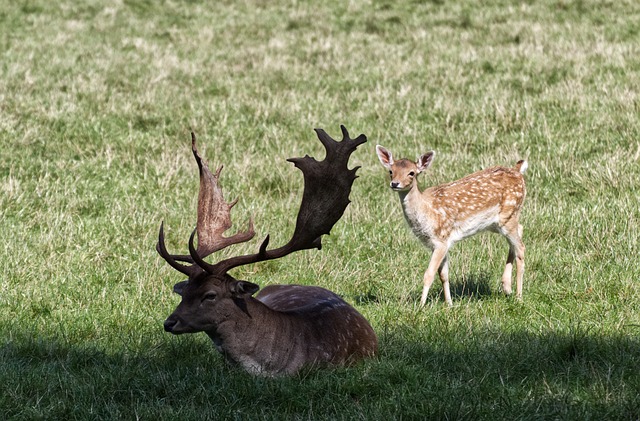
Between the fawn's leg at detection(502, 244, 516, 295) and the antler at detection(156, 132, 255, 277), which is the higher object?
the antler at detection(156, 132, 255, 277)

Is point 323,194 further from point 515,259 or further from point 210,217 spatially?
point 515,259

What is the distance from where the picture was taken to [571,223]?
925 centimetres

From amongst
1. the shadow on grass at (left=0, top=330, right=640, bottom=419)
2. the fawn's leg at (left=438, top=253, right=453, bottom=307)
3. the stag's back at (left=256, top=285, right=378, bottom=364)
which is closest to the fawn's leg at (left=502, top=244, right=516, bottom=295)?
the fawn's leg at (left=438, top=253, right=453, bottom=307)

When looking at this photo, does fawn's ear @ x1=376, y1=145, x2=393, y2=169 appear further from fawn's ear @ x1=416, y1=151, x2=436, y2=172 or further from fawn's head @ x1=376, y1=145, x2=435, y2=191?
fawn's ear @ x1=416, y1=151, x2=436, y2=172

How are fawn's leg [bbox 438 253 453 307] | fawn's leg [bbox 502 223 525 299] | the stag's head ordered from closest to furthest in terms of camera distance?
the stag's head
fawn's leg [bbox 438 253 453 307]
fawn's leg [bbox 502 223 525 299]

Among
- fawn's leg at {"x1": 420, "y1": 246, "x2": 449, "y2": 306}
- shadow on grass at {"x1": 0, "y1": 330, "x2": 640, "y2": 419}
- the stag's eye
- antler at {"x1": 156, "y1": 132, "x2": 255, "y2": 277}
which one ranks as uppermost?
antler at {"x1": 156, "y1": 132, "x2": 255, "y2": 277}

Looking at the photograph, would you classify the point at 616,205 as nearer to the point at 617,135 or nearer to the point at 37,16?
the point at 617,135

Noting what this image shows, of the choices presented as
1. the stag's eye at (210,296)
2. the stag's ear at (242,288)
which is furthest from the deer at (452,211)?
the stag's eye at (210,296)

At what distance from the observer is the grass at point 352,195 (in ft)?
18.2

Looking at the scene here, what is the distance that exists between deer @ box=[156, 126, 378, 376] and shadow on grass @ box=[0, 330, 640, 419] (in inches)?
5.1

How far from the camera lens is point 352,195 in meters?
10.8

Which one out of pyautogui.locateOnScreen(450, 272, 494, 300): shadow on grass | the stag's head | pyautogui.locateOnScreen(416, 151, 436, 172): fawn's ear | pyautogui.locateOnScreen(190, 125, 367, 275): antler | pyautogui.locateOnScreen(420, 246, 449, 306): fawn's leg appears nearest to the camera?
the stag's head

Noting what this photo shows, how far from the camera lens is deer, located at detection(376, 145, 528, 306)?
7.90m

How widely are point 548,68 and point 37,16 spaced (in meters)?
11.9
